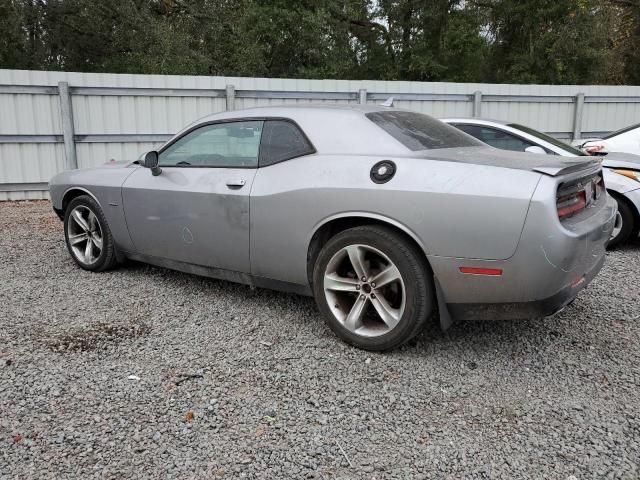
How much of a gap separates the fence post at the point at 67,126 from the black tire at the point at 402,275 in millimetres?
7921

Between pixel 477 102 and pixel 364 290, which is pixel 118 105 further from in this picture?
pixel 364 290

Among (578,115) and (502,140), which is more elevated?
(578,115)

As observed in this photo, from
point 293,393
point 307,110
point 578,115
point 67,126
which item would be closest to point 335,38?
point 578,115

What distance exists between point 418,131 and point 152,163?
2051mm

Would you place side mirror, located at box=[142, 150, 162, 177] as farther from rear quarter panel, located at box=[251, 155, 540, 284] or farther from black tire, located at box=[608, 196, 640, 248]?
black tire, located at box=[608, 196, 640, 248]

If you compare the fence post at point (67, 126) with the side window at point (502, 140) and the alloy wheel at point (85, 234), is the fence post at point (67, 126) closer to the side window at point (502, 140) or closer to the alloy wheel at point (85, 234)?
the alloy wheel at point (85, 234)

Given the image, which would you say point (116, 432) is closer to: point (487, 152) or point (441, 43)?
point (487, 152)

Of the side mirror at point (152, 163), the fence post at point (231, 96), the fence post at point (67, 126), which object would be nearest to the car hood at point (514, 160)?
the side mirror at point (152, 163)

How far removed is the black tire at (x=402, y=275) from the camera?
3.28 meters

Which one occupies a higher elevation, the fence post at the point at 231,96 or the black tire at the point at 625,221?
the fence post at the point at 231,96

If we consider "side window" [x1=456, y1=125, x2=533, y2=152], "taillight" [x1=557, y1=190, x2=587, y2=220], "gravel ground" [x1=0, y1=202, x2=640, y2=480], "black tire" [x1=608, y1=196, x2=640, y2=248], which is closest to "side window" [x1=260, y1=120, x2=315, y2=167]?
"gravel ground" [x1=0, y1=202, x2=640, y2=480]

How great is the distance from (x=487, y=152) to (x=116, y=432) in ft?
8.98

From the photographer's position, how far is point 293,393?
3088 mm

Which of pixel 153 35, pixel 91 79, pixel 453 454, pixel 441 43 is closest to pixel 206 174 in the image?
pixel 453 454
